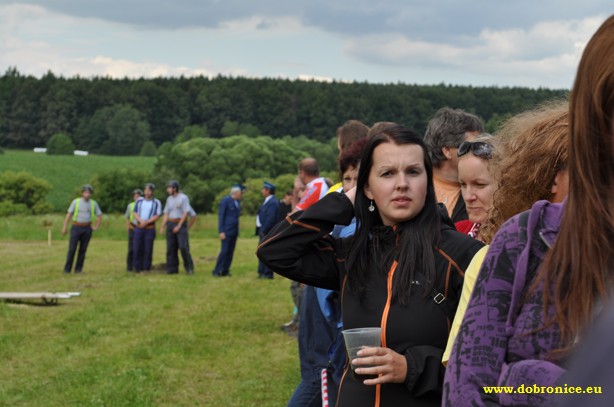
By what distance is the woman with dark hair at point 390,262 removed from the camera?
123 inches

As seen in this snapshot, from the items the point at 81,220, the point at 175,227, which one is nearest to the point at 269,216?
the point at 175,227

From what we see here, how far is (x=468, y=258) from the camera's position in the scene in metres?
3.30

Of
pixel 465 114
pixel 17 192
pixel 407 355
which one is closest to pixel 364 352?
pixel 407 355

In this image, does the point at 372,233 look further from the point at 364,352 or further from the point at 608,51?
the point at 608,51

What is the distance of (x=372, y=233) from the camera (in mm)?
3551

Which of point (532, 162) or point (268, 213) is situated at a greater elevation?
point (532, 162)

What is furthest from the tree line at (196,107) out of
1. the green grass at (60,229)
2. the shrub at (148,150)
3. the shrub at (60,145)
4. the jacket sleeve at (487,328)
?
the jacket sleeve at (487,328)

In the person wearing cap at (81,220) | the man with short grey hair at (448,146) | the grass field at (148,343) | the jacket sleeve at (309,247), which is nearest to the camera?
the jacket sleeve at (309,247)

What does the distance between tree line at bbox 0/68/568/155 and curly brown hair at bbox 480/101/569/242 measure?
370 ft

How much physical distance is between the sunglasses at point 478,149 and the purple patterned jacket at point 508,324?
198 centimetres

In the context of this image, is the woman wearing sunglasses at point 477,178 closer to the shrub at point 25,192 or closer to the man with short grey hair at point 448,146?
the man with short grey hair at point 448,146

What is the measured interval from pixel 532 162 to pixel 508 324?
2.66 feet

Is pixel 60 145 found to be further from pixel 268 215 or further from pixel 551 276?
pixel 551 276

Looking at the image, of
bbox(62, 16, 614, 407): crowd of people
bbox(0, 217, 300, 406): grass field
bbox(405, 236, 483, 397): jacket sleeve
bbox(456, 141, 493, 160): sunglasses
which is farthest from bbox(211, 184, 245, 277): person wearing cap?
bbox(405, 236, 483, 397): jacket sleeve
